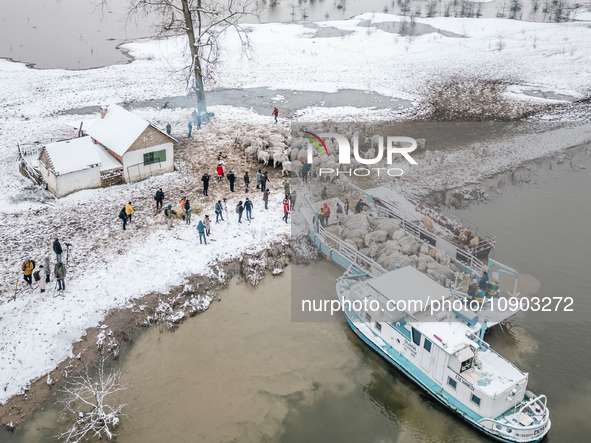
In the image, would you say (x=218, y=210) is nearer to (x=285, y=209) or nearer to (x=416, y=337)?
(x=285, y=209)

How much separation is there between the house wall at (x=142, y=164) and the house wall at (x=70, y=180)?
1.84 metres

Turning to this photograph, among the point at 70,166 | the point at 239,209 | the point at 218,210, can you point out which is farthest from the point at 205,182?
the point at 70,166

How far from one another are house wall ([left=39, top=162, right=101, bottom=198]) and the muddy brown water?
1260cm

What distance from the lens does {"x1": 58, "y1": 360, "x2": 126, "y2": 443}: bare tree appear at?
16.7 m

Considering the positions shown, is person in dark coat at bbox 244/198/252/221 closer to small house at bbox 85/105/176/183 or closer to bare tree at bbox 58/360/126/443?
small house at bbox 85/105/176/183

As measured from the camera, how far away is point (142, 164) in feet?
105

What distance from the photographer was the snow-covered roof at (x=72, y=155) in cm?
2899

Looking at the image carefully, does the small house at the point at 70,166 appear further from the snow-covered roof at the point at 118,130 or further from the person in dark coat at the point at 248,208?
the person in dark coat at the point at 248,208

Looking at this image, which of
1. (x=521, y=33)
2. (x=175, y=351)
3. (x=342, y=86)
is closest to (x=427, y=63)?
(x=342, y=86)

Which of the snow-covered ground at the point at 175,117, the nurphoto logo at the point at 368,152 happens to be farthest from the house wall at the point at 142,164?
the nurphoto logo at the point at 368,152

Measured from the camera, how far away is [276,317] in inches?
881

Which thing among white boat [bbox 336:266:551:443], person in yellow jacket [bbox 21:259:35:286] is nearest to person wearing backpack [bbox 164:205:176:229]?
person in yellow jacket [bbox 21:259:35:286]

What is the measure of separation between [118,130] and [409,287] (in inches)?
846

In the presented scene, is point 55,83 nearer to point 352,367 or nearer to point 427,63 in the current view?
point 427,63
